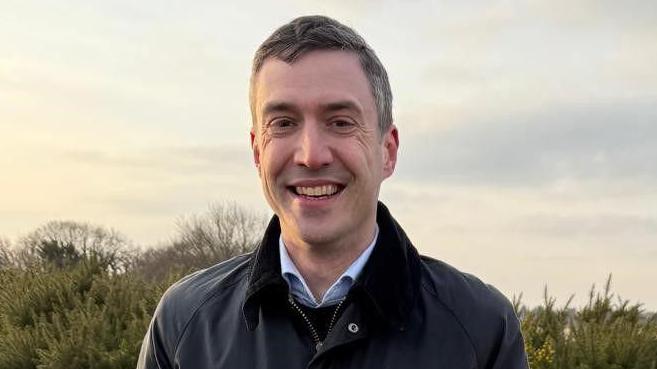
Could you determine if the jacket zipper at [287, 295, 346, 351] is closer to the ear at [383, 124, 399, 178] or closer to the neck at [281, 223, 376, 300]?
the neck at [281, 223, 376, 300]

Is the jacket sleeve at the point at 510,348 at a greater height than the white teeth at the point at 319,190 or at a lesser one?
lesser

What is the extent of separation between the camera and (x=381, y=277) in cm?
261

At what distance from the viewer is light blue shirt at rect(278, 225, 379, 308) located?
8.55 ft

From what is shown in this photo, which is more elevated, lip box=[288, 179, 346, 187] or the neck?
lip box=[288, 179, 346, 187]

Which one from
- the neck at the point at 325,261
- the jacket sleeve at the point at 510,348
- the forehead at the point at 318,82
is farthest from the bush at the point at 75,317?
the forehead at the point at 318,82

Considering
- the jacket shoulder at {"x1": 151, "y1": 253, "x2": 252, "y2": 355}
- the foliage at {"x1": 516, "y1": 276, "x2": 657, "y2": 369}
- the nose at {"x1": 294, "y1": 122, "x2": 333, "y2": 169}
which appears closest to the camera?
the nose at {"x1": 294, "y1": 122, "x2": 333, "y2": 169}

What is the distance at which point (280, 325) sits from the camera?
2629 millimetres

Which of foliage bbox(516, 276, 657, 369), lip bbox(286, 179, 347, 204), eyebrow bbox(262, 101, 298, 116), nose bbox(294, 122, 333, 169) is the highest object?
eyebrow bbox(262, 101, 298, 116)

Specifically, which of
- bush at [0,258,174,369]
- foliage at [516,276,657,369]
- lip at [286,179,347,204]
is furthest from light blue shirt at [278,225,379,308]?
bush at [0,258,174,369]

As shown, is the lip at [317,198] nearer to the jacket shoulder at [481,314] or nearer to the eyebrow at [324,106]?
the eyebrow at [324,106]

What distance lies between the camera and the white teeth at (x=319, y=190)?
250cm

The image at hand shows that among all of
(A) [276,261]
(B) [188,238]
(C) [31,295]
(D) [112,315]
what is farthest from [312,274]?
(B) [188,238]

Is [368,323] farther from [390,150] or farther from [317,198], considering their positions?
[390,150]

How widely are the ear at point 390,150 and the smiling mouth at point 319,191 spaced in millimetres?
287
